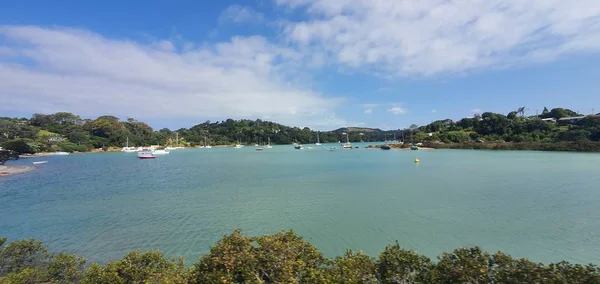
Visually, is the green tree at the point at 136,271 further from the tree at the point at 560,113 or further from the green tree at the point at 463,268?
the tree at the point at 560,113

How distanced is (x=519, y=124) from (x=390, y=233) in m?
102

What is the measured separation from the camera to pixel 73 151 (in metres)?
96.5

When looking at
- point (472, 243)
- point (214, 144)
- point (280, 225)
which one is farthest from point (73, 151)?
point (472, 243)

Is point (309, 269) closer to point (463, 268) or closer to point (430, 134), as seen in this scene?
point (463, 268)

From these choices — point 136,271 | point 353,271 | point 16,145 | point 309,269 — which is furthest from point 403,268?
point 16,145

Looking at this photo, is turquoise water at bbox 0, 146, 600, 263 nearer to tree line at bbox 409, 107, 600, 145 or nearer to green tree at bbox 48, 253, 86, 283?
green tree at bbox 48, 253, 86, 283

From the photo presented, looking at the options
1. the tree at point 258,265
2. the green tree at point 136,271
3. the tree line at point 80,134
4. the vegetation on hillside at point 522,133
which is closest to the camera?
the tree at point 258,265

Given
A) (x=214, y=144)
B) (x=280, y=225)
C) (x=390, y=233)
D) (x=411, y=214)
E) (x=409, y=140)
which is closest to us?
(x=390, y=233)

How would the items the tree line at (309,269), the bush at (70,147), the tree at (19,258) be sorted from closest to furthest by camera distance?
the tree line at (309,269)
the tree at (19,258)
the bush at (70,147)

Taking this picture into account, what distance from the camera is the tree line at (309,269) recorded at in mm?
4742

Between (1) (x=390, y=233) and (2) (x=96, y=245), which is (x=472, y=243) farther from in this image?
(2) (x=96, y=245)

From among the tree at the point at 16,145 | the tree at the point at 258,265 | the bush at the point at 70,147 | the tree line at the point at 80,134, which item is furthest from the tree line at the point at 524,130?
the bush at the point at 70,147

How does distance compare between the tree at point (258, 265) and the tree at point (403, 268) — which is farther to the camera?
the tree at point (403, 268)

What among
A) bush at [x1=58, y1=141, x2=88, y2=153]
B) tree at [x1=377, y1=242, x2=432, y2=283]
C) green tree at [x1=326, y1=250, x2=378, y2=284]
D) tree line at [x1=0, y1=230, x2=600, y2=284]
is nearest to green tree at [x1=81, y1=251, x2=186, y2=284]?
tree line at [x1=0, y1=230, x2=600, y2=284]
